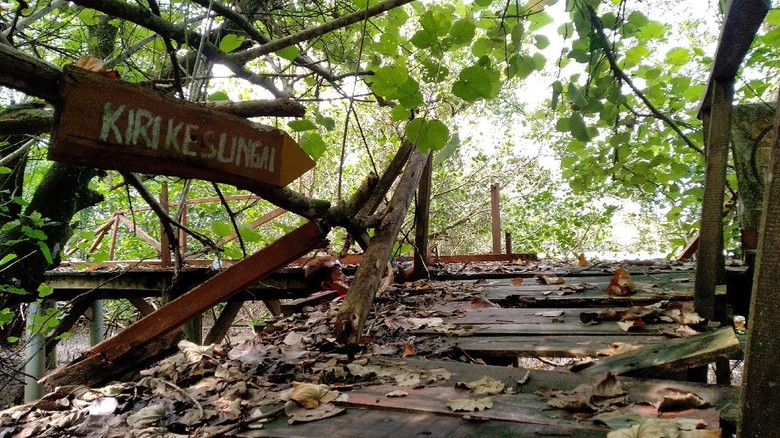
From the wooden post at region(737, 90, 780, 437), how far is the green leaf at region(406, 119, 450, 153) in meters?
1.23

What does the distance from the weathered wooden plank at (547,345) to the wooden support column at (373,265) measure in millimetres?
448

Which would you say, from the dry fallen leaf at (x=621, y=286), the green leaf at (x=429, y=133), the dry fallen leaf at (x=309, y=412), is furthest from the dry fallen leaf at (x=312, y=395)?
the dry fallen leaf at (x=621, y=286)

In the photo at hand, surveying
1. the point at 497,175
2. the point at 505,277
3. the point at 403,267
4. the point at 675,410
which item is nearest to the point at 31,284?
the point at 403,267

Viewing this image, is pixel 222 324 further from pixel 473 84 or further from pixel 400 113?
pixel 473 84

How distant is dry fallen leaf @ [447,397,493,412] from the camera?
130 cm

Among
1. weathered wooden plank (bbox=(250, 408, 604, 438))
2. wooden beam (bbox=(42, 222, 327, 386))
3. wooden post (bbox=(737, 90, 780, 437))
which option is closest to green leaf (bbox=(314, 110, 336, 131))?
wooden beam (bbox=(42, 222, 327, 386))

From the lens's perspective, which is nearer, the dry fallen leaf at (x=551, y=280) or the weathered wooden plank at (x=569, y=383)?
the weathered wooden plank at (x=569, y=383)

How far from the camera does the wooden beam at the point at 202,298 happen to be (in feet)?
6.58

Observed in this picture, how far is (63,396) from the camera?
1.79m

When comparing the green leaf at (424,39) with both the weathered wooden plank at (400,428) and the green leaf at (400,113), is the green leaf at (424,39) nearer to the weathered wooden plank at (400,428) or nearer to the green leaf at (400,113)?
the green leaf at (400,113)

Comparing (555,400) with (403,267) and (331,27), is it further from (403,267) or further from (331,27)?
(403,267)

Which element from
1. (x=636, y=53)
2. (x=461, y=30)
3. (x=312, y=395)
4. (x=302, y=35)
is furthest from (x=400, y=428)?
(x=636, y=53)

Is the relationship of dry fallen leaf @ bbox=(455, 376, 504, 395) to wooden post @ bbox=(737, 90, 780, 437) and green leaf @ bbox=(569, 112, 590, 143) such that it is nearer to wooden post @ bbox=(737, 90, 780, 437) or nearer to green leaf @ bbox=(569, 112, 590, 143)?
wooden post @ bbox=(737, 90, 780, 437)

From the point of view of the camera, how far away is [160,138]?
1.11 meters
